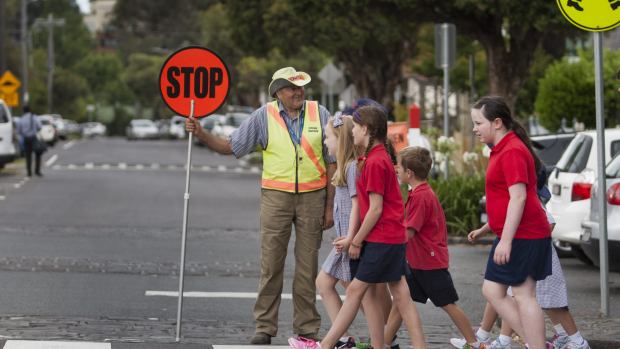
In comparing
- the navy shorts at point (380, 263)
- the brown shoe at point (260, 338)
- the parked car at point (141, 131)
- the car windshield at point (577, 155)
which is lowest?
the brown shoe at point (260, 338)

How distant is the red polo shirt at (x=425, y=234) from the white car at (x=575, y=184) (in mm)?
4175

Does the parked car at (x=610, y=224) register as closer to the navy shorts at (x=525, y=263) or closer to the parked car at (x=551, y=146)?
the navy shorts at (x=525, y=263)

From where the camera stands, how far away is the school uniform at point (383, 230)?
5.78 metres

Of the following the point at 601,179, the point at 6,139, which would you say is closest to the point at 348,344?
the point at 601,179

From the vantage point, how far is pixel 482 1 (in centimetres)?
2111

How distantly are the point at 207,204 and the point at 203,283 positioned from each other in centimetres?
905

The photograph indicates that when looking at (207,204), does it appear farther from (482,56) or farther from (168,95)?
(482,56)

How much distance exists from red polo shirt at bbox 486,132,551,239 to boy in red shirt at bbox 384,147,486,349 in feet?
2.10

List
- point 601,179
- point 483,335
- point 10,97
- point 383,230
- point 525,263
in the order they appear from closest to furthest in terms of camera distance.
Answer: point 525,263 < point 383,230 < point 483,335 < point 601,179 < point 10,97

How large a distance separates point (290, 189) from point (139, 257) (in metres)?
5.12

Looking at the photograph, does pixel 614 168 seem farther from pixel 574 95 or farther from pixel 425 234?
pixel 574 95

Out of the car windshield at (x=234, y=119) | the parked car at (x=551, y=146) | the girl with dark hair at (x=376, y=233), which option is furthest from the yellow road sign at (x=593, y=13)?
the car windshield at (x=234, y=119)

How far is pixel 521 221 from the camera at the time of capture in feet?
18.2

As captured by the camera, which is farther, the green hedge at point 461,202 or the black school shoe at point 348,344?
the green hedge at point 461,202
